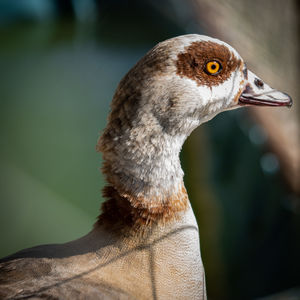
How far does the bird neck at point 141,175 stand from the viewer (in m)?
0.94

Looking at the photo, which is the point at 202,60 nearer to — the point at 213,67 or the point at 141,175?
the point at 213,67

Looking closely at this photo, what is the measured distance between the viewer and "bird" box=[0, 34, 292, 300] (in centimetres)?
93

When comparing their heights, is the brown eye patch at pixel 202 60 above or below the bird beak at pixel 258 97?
above

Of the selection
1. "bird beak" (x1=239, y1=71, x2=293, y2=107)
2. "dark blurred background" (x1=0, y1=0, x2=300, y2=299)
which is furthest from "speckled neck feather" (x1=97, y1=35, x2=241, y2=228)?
"dark blurred background" (x1=0, y1=0, x2=300, y2=299)

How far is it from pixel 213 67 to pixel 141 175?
298mm

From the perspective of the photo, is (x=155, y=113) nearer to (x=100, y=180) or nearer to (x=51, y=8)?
(x=100, y=180)

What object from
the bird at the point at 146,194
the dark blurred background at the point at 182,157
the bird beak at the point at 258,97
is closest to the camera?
the bird at the point at 146,194

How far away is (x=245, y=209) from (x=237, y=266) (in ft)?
1.03

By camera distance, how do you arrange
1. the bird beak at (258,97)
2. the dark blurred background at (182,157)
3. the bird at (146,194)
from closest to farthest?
the bird at (146,194) < the bird beak at (258,97) < the dark blurred background at (182,157)

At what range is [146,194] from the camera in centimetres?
96

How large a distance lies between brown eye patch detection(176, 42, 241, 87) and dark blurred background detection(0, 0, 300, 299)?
1.20 meters

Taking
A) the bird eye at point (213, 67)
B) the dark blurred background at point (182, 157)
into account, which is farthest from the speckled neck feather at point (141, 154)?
the dark blurred background at point (182, 157)

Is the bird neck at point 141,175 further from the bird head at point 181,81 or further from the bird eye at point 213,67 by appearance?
the bird eye at point 213,67

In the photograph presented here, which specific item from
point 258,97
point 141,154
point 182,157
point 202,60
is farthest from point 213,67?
point 182,157
